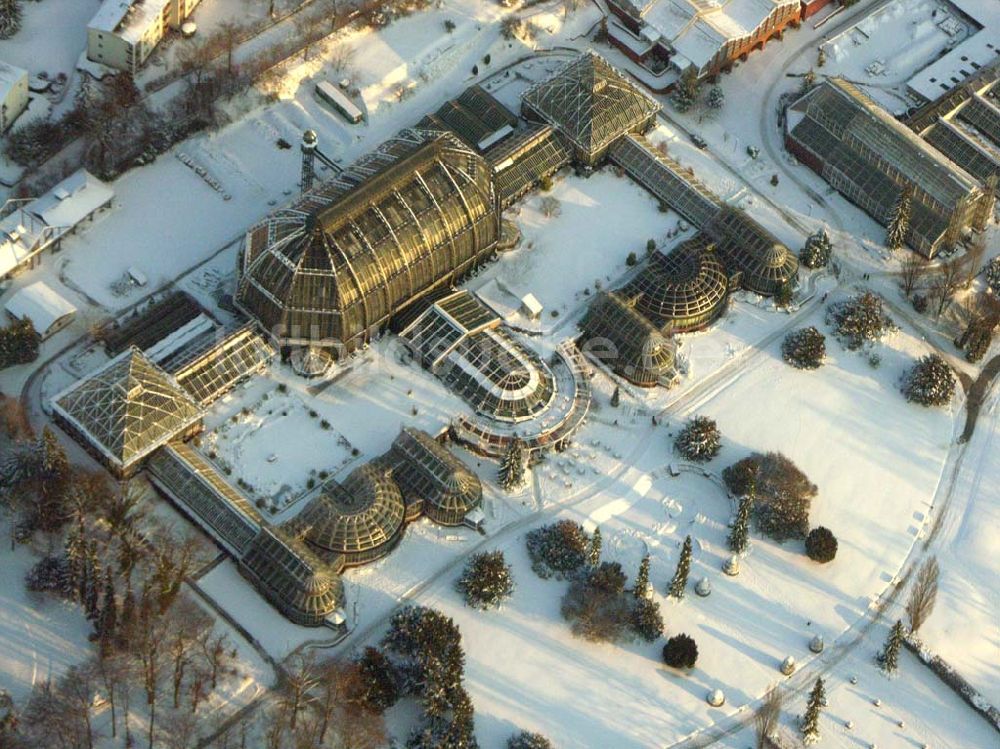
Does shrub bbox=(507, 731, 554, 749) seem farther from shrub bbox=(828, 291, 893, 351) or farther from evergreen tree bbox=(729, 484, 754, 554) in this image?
shrub bbox=(828, 291, 893, 351)

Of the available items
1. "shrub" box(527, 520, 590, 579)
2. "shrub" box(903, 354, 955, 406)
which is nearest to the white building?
"shrub" box(527, 520, 590, 579)

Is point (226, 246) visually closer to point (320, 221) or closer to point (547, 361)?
point (320, 221)

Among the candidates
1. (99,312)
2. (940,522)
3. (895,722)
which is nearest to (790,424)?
(940,522)

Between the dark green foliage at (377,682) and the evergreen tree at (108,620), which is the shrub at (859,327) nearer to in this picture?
the dark green foliage at (377,682)

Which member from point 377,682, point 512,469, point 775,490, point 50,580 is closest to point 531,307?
point 512,469

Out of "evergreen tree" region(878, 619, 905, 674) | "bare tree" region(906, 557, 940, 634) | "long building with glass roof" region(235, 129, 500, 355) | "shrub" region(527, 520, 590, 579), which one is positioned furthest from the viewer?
"long building with glass roof" region(235, 129, 500, 355)

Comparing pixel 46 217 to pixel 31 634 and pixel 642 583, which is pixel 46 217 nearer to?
pixel 31 634
